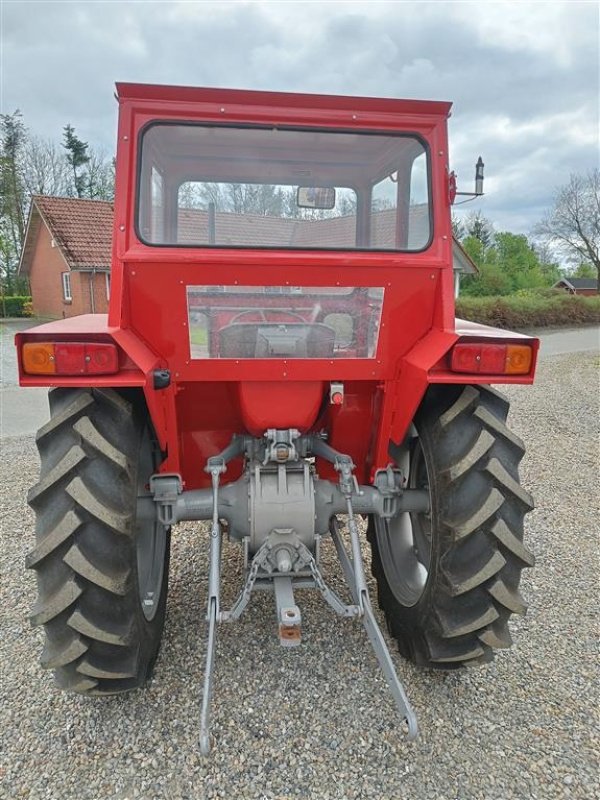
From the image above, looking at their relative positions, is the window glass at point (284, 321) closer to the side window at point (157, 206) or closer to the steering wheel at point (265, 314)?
the steering wheel at point (265, 314)

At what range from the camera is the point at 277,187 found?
96.6 inches

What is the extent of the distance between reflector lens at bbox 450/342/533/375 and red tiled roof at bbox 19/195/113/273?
2234 centimetres

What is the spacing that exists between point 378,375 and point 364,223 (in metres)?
0.75

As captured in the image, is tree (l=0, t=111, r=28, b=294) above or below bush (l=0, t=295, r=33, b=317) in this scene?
above

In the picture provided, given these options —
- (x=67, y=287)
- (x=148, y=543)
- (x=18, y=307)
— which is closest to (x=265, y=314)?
(x=148, y=543)

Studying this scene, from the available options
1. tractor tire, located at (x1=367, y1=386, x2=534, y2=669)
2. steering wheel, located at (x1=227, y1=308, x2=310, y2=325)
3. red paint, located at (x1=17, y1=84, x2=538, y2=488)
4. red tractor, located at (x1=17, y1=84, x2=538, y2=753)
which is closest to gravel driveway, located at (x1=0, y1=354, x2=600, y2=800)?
red tractor, located at (x1=17, y1=84, x2=538, y2=753)

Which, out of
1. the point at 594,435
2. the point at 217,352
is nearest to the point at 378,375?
the point at 217,352

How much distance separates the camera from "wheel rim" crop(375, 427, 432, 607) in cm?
279

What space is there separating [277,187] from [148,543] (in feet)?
5.92

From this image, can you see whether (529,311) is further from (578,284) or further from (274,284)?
(578,284)

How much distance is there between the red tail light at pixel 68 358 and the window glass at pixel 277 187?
0.51 meters

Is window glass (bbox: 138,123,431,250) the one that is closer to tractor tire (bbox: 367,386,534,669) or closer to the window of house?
tractor tire (bbox: 367,386,534,669)

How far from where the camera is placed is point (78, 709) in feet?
7.67

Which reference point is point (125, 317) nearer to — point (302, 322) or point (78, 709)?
point (302, 322)
